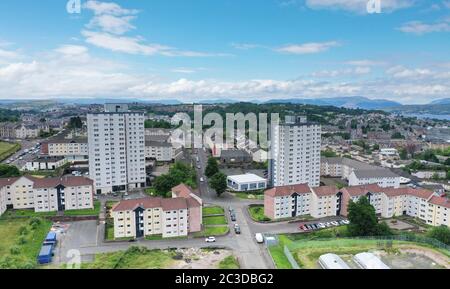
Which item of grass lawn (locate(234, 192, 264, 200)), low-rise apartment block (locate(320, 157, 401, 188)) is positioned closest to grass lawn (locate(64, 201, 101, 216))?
grass lawn (locate(234, 192, 264, 200))

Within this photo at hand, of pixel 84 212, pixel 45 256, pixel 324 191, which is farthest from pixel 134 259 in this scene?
pixel 324 191

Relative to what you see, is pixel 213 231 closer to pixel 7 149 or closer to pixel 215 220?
pixel 215 220

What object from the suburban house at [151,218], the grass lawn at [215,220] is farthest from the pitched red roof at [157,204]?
A: the grass lawn at [215,220]

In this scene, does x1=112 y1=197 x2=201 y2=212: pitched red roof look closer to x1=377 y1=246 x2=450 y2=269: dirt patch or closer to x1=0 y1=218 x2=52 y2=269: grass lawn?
x1=0 y1=218 x2=52 y2=269: grass lawn

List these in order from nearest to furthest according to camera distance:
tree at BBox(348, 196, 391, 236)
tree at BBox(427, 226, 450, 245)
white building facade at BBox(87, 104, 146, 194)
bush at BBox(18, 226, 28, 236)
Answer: tree at BBox(427, 226, 450, 245) → tree at BBox(348, 196, 391, 236) → bush at BBox(18, 226, 28, 236) → white building facade at BBox(87, 104, 146, 194)

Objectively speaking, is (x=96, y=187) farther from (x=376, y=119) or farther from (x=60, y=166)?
(x=376, y=119)
